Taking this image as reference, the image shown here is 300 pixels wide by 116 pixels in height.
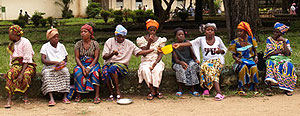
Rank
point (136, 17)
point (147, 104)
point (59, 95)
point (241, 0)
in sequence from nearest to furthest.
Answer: point (147, 104) < point (59, 95) < point (241, 0) < point (136, 17)

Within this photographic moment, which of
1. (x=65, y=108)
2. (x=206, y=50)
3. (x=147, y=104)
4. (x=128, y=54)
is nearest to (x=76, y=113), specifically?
(x=65, y=108)

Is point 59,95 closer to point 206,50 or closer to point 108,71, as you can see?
point 108,71

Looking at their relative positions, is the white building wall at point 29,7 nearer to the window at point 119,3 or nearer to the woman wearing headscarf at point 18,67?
the window at point 119,3

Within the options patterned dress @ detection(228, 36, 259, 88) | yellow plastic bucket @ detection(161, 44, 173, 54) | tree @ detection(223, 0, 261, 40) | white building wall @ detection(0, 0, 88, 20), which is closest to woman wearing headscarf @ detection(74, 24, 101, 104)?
yellow plastic bucket @ detection(161, 44, 173, 54)

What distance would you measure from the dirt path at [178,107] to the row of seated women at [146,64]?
170 mm

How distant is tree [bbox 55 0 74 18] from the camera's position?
29489 millimetres

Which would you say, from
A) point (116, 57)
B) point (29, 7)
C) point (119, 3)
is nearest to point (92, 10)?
point (29, 7)

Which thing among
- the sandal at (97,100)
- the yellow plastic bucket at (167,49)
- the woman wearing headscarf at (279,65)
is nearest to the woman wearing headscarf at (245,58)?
the woman wearing headscarf at (279,65)

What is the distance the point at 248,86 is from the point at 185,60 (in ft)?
3.82

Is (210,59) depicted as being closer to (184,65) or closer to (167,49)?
(184,65)

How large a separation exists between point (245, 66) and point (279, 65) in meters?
0.57

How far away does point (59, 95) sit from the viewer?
19.1 ft

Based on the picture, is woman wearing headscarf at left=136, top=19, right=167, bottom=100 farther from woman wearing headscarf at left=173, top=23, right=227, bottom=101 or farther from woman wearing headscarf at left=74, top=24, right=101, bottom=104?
woman wearing headscarf at left=74, top=24, right=101, bottom=104

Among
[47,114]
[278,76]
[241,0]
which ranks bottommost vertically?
[47,114]
